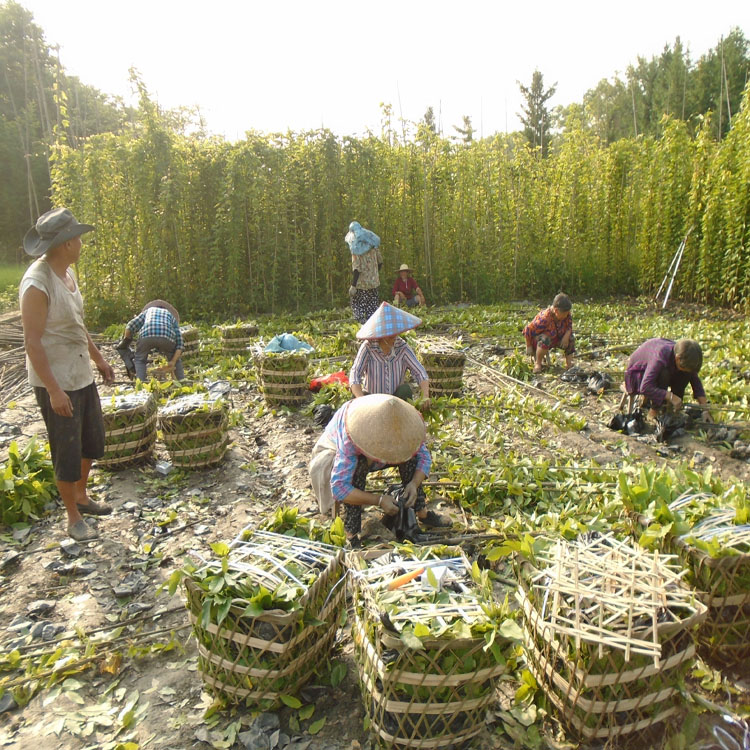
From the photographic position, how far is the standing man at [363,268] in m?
8.38

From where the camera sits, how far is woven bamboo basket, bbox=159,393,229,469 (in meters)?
4.57

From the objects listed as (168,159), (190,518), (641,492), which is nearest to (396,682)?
(641,492)

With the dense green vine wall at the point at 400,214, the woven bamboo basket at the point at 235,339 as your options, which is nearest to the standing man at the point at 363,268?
the woven bamboo basket at the point at 235,339

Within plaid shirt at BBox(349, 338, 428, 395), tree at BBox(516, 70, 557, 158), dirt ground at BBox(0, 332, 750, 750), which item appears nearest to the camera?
dirt ground at BBox(0, 332, 750, 750)

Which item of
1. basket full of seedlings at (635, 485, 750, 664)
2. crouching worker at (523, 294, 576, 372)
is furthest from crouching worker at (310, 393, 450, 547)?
crouching worker at (523, 294, 576, 372)

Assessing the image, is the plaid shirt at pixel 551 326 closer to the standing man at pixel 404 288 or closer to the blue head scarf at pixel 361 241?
the blue head scarf at pixel 361 241

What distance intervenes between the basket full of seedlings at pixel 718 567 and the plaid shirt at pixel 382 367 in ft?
7.24

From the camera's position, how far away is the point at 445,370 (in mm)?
6254

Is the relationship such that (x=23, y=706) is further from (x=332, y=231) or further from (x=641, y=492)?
(x=332, y=231)

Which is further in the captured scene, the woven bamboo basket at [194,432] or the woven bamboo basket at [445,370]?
the woven bamboo basket at [445,370]

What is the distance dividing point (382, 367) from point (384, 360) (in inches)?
2.2

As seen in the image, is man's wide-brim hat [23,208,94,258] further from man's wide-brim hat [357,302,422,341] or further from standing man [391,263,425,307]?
standing man [391,263,425,307]

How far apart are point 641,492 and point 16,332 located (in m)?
10.2

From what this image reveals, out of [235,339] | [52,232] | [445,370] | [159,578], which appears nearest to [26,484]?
[159,578]
